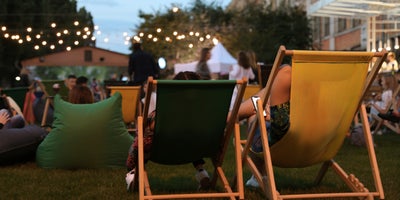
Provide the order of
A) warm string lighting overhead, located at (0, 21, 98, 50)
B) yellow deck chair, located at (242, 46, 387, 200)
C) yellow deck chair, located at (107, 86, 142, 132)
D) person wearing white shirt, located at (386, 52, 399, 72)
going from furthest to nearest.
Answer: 1. warm string lighting overhead, located at (0, 21, 98, 50)
2. person wearing white shirt, located at (386, 52, 399, 72)
3. yellow deck chair, located at (107, 86, 142, 132)
4. yellow deck chair, located at (242, 46, 387, 200)

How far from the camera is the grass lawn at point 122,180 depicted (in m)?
5.23

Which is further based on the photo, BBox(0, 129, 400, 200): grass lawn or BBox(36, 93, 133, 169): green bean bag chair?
BBox(36, 93, 133, 169): green bean bag chair

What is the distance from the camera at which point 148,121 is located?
4.86 metres

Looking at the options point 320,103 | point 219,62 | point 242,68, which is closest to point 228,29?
point 219,62

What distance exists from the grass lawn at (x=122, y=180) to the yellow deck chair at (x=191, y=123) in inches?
20.2

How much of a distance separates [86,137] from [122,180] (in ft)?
2.83

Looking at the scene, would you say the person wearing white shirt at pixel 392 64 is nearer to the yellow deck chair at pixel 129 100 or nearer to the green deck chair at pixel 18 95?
the yellow deck chair at pixel 129 100

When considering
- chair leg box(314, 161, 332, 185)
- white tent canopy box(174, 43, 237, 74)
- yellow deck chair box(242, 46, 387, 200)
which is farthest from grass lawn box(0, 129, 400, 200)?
white tent canopy box(174, 43, 237, 74)

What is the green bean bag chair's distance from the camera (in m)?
6.60

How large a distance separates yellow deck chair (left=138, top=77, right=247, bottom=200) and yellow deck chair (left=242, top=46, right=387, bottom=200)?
0.88 feet

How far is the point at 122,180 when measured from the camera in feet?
19.5

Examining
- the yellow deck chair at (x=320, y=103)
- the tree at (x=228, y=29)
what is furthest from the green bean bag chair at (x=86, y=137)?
the tree at (x=228, y=29)

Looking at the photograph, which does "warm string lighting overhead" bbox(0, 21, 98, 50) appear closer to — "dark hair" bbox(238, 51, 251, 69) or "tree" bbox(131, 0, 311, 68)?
"tree" bbox(131, 0, 311, 68)

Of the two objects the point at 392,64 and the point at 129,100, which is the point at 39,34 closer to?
the point at 392,64
